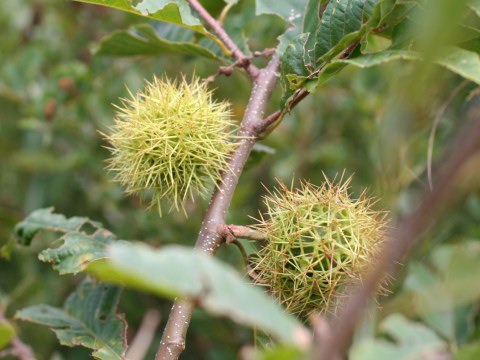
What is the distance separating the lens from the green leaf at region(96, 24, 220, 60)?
1.56 meters

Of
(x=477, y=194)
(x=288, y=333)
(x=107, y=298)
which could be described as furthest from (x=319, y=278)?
(x=477, y=194)

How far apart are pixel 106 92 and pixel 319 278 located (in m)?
2.00

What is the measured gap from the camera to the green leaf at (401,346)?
A: 61cm

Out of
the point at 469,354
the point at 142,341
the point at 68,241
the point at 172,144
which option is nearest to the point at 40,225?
the point at 68,241

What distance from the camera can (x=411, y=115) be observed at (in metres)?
0.52

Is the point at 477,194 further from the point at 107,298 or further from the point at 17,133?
the point at 17,133

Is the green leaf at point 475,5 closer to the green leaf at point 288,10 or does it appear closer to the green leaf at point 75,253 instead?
the green leaf at point 288,10

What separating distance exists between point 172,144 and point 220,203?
21cm

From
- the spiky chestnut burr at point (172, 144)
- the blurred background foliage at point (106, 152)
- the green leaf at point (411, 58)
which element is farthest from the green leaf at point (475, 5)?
the blurred background foliage at point (106, 152)

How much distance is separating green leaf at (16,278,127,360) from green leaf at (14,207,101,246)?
0.71 ft

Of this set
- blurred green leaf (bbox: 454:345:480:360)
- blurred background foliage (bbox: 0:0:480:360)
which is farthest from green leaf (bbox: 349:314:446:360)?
blurred background foliage (bbox: 0:0:480:360)

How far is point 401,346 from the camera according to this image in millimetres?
676

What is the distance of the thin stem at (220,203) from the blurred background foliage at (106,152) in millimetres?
665

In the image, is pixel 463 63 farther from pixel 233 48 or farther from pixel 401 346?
pixel 233 48
